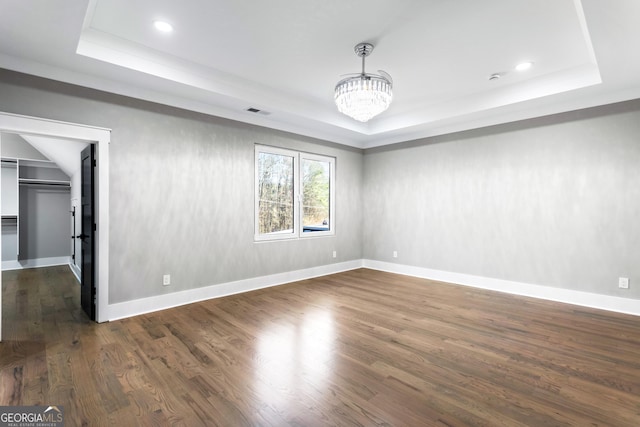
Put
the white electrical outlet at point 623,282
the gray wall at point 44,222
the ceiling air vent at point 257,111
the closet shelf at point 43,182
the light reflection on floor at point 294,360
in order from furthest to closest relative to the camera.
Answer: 1. the gray wall at point 44,222
2. the closet shelf at point 43,182
3. the ceiling air vent at point 257,111
4. the white electrical outlet at point 623,282
5. the light reflection on floor at point 294,360

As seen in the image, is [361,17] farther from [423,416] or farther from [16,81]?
[16,81]

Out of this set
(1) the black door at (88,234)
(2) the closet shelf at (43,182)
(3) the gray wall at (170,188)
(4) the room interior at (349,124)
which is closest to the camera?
(4) the room interior at (349,124)

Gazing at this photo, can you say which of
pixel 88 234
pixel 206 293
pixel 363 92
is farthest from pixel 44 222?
pixel 363 92

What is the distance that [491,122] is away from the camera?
4.72m

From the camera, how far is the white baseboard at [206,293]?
3529 mm

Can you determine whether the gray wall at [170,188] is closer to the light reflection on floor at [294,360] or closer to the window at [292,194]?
the window at [292,194]

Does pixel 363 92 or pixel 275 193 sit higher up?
pixel 363 92

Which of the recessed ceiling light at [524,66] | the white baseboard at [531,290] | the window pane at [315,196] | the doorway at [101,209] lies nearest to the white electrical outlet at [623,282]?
the white baseboard at [531,290]

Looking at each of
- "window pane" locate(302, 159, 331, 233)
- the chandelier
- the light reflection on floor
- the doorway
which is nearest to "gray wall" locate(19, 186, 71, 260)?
the doorway

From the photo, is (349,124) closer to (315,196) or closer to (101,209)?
(315,196)

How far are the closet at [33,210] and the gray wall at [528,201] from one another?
7.06 meters

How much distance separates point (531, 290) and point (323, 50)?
4.36m

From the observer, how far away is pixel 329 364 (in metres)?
2.47

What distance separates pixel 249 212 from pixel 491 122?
4037 mm
